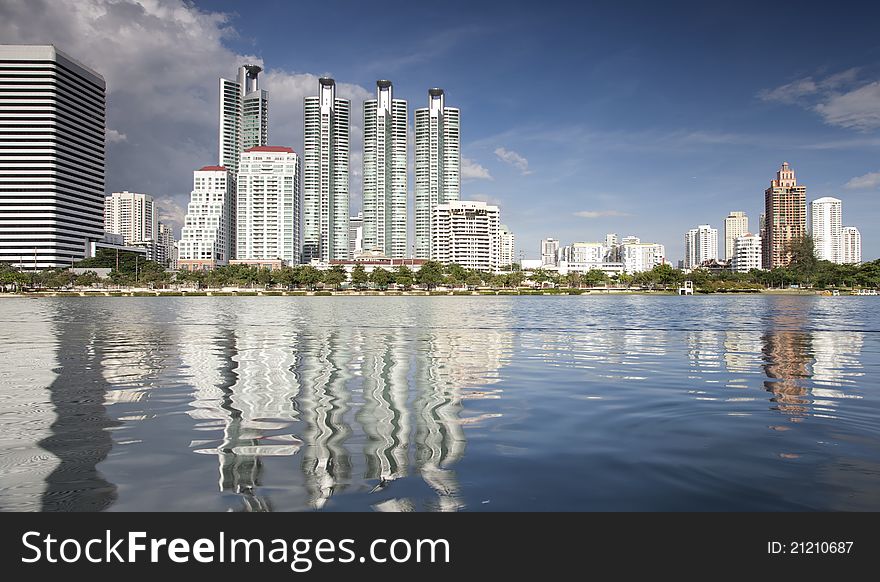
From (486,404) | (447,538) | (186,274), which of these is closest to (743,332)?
(486,404)

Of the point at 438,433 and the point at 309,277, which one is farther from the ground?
the point at 309,277

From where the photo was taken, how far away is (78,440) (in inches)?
337

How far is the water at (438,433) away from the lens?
6223mm

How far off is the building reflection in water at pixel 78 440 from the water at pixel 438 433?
0.11 ft

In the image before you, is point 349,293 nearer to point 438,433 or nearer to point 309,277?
point 309,277

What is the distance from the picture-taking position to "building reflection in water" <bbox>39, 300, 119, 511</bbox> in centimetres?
611

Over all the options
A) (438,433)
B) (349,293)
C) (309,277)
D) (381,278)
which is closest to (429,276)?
(381,278)

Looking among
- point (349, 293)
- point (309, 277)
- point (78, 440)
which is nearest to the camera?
point (78, 440)

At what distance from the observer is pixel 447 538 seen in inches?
211

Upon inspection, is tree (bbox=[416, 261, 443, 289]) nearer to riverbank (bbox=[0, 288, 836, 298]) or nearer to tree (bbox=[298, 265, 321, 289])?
riverbank (bbox=[0, 288, 836, 298])

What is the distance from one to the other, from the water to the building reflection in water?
0.11 ft

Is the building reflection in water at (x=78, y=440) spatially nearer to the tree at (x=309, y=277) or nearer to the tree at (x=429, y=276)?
the tree at (x=309, y=277)

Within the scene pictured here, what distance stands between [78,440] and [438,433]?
5.03 m

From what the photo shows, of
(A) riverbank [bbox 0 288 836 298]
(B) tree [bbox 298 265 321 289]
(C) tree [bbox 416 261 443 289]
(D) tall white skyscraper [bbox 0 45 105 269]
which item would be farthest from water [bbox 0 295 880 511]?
(D) tall white skyscraper [bbox 0 45 105 269]
